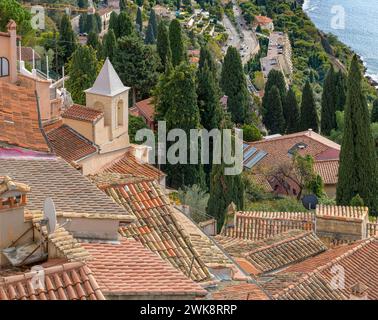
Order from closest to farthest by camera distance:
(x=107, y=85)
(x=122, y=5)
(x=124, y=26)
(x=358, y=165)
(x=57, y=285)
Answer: (x=57, y=285)
(x=107, y=85)
(x=358, y=165)
(x=124, y=26)
(x=122, y=5)

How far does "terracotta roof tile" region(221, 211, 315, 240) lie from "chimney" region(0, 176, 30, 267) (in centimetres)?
952

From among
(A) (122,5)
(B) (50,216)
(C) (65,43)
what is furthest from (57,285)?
(A) (122,5)

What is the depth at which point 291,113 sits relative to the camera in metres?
40.6

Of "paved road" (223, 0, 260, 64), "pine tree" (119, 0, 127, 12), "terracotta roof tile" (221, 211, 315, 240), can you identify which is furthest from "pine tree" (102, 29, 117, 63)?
"pine tree" (119, 0, 127, 12)

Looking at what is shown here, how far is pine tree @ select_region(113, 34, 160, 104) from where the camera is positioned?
30859mm

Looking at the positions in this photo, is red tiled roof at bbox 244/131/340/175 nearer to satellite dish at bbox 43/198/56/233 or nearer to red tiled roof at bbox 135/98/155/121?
red tiled roof at bbox 135/98/155/121

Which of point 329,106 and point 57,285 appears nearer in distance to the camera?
point 57,285

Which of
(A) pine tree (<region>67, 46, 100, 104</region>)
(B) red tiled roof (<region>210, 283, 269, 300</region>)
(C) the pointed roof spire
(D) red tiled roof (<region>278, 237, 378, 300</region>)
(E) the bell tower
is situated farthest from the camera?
(A) pine tree (<region>67, 46, 100, 104</region>)

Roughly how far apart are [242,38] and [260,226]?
206ft

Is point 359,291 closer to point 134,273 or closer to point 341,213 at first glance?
point 134,273

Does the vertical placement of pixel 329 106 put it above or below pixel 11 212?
below

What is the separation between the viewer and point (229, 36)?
7694 centimetres
